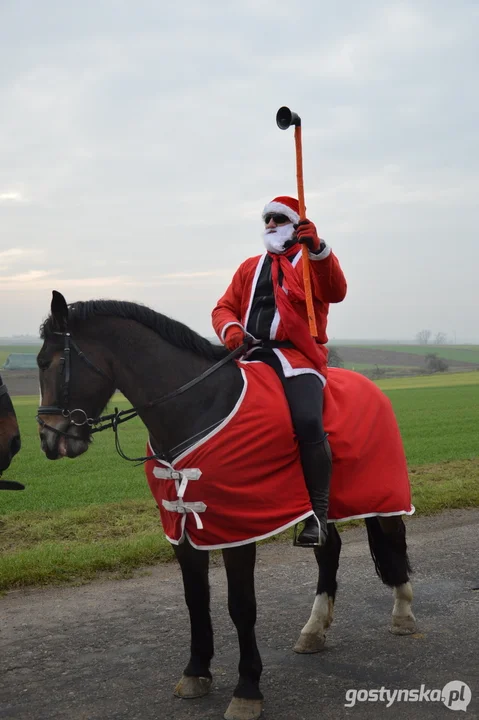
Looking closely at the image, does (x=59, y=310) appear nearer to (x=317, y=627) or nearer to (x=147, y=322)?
(x=147, y=322)

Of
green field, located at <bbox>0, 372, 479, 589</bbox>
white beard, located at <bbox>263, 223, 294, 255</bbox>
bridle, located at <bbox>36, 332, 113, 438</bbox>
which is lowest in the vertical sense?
green field, located at <bbox>0, 372, 479, 589</bbox>

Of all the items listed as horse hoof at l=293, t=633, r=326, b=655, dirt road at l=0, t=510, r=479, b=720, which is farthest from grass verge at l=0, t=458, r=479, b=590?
horse hoof at l=293, t=633, r=326, b=655

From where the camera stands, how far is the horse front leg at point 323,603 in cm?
500

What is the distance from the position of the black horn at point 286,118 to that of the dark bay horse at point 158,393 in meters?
1.44

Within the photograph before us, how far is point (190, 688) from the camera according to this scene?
4.35 meters

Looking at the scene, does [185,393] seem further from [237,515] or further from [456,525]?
[456,525]

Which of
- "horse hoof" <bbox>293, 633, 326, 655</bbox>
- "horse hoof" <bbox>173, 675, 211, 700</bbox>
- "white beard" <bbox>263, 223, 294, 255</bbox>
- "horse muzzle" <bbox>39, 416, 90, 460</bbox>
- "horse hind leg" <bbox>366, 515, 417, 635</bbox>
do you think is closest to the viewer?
"horse muzzle" <bbox>39, 416, 90, 460</bbox>

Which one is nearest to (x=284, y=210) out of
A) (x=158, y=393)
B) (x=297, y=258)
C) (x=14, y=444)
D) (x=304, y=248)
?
(x=297, y=258)

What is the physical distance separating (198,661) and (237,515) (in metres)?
1.10

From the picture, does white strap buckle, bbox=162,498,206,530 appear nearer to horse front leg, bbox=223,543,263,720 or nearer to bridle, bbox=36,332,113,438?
horse front leg, bbox=223,543,263,720

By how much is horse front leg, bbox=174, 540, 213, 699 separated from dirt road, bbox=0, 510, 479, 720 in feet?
0.28

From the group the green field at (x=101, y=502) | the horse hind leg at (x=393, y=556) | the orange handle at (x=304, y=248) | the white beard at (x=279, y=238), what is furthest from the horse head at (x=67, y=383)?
the green field at (x=101, y=502)

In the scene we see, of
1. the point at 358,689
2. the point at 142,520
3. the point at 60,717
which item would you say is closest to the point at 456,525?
the point at 142,520

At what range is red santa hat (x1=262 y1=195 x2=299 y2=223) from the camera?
4793 mm
